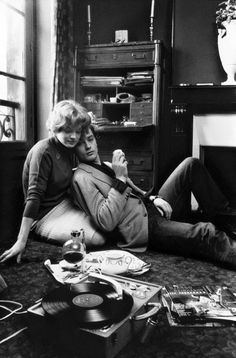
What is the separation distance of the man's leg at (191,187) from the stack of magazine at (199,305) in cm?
97

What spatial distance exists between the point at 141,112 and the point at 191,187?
3.63 feet

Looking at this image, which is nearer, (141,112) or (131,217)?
(131,217)

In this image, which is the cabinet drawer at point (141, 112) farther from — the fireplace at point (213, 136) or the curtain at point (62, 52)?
the curtain at point (62, 52)

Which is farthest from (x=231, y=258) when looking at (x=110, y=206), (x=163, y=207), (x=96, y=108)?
(x=96, y=108)

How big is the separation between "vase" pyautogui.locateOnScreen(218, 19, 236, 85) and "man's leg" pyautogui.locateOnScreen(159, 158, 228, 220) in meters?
1.10

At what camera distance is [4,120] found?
2.88 m

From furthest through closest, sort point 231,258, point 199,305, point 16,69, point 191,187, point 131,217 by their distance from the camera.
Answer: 1. point 16,69
2. point 191,187
3. point 131,217
4. point 231,258
5. point 199,305

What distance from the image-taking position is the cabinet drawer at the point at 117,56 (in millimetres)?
3389

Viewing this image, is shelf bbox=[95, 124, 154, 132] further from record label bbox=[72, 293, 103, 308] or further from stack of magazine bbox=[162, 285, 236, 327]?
record label bbox=[72, 293, 103, 308]

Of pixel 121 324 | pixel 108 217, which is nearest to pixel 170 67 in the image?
pixel 108 217

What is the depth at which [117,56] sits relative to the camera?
11.4ft

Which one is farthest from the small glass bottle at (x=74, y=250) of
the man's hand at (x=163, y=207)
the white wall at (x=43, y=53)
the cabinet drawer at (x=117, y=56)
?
the cabinet drawer at (x=117, y=56)

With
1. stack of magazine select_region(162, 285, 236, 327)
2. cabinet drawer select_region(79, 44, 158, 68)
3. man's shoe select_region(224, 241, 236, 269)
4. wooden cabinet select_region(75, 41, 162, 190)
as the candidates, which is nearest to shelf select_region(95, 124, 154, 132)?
wooden cabinet select_region(75, 41, 162, 190)

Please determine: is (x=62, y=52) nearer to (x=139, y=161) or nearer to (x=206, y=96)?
(x=139, y=161)
